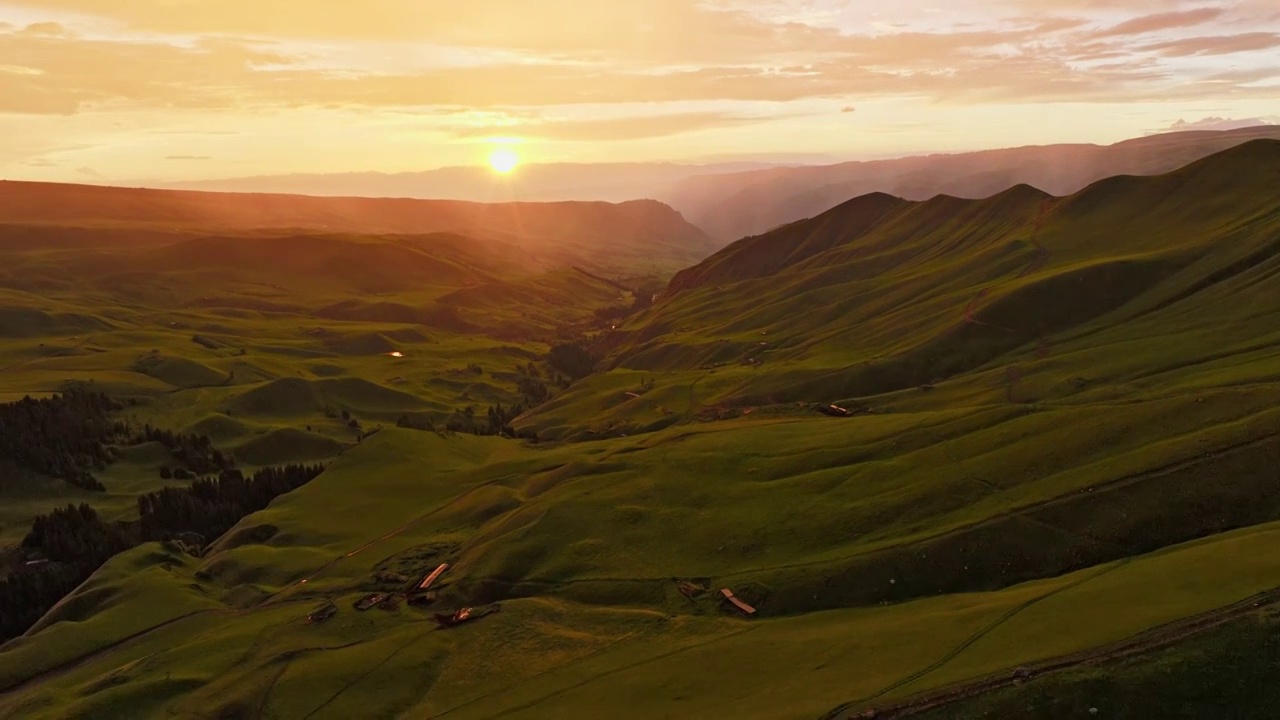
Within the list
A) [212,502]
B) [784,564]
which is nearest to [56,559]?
[212,502]

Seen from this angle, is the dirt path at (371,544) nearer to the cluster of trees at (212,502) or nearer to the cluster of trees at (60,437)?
the cluster of trees at (212,502)

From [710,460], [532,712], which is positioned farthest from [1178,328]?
[532,712]

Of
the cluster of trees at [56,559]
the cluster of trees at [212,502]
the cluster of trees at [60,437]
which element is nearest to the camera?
the cluster of trees at [56,559]

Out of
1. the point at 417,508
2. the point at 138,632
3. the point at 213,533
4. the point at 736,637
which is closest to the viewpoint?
the point at 736,637

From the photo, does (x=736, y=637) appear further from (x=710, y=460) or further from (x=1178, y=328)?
(x=1178, y=328)

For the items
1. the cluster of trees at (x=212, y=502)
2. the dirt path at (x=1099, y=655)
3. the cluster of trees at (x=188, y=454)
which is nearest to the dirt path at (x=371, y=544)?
the cluster of trees at (x=212, y=502)

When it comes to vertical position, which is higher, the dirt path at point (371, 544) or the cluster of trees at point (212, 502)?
the dirt path at point (371, 544)

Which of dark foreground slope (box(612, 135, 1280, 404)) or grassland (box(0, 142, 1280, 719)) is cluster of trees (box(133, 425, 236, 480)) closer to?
grassland (box(0, 142, 1280, 719))

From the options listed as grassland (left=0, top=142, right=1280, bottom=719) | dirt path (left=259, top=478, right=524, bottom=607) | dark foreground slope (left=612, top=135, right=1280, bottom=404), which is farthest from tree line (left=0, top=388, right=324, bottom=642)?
dark foreground slope (left=612, top=135, right=1280, bottom=404)
